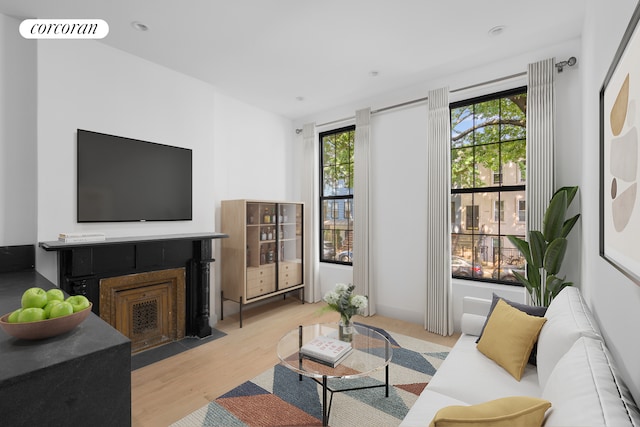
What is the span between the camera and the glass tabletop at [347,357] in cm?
181

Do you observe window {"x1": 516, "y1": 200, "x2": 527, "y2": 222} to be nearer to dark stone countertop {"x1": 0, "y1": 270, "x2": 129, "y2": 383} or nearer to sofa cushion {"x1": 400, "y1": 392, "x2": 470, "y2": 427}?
sofa cushion {"x1": 400, "y1": 392, "x2": 470, "y2": 427}

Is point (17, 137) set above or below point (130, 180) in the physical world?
above

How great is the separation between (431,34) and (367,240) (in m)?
2.34

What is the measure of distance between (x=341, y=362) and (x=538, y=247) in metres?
1.96

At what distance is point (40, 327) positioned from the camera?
1.05 metres

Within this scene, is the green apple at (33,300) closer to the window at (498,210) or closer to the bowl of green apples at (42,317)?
the bowl of green apples at (42,317)

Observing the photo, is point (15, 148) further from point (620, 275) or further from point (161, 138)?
point (620, 275)

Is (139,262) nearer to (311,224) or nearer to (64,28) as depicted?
(64,28)

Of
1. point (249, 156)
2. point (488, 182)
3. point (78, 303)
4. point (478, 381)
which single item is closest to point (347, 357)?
point (478, 381)

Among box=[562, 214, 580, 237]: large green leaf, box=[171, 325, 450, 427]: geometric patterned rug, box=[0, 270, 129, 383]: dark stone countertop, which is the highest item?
box=[562, 214, 580, 237]: large green leaf

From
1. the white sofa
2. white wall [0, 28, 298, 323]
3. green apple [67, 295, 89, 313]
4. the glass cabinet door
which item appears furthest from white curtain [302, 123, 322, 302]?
green apple [67, 295, 89, 313]

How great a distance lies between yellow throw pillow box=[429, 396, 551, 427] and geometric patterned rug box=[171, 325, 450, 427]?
3.52 feet

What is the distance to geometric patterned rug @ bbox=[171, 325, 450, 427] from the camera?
6.35ft

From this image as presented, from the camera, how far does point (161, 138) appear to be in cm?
319
